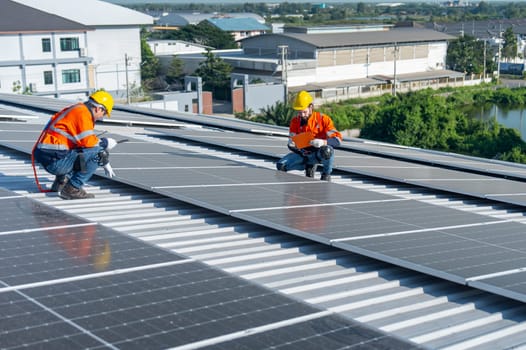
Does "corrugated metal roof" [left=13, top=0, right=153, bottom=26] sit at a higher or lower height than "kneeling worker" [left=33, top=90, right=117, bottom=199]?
higher

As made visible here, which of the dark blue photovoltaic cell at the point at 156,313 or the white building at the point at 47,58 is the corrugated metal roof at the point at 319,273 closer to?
the dark blue photovoltaic cell at the point at 156,313

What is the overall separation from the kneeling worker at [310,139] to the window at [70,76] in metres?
53.3

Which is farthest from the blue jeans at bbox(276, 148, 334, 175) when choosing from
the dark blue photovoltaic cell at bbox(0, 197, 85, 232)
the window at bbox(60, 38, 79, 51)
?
the window at bbox(60, 38, 79, 51)

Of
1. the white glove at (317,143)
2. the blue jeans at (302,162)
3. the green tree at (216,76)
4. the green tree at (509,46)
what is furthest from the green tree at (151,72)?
the white glove at (317,143)

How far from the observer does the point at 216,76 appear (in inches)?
2950

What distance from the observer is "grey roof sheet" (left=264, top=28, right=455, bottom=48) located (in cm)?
8331

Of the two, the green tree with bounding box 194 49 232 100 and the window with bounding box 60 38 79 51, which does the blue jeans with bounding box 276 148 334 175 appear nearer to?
the window with bounding box 60 38 79 51

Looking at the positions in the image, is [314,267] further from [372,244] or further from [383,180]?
[383,180]

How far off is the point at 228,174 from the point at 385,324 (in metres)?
5.91

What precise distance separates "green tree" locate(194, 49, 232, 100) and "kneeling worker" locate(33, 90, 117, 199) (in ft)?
209

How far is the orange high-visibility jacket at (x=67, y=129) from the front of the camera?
9984mm

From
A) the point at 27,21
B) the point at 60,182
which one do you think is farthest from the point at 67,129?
the point at 27,21

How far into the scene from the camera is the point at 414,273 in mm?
7867

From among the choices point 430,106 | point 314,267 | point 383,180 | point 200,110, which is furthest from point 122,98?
point 314,267
